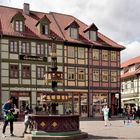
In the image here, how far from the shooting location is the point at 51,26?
163 feet

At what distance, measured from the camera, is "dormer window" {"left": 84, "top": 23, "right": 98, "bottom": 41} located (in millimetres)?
51106

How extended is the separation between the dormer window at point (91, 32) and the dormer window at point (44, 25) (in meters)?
Answer: 5.75

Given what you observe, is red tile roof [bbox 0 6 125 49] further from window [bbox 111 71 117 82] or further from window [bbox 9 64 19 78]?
window [bbox 9 64 19 78]

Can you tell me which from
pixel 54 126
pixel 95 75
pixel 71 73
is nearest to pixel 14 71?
pixel 71 73

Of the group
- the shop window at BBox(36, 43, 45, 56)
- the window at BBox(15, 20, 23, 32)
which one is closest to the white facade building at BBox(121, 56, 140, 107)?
the shop window at BBox(36, 43, 45, 56)

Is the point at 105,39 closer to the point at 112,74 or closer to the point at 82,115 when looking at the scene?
the point at 112,74

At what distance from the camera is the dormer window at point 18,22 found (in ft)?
148

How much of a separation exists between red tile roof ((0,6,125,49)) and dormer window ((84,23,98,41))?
0.50 meters

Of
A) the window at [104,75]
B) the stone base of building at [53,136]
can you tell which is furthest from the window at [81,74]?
the stone base of building at [53,136]

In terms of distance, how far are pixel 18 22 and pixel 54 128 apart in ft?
93.6

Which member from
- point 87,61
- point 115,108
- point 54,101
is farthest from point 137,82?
point 54,101

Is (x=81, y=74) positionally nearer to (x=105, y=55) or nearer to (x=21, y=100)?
(x=105, y=55)

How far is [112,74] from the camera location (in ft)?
171

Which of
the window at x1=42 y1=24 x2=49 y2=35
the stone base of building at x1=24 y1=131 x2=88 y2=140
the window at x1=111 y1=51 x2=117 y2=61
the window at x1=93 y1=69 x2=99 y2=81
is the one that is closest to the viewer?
the stone base of building at x1=24 y1=131 x2=88 y2=140
